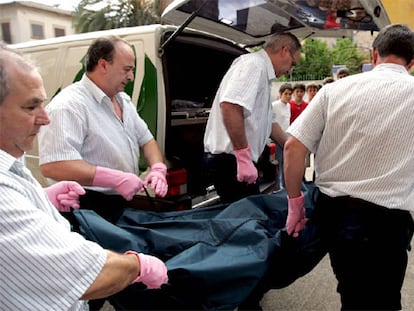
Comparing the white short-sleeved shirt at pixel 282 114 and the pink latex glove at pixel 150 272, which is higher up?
the pink latex glove at pixel 150 272

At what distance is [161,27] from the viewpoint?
275cm

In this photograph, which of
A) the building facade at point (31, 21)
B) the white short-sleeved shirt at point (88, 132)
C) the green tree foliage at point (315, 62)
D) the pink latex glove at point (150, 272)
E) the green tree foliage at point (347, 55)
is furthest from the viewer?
the green tree foliage at point (347, 55)

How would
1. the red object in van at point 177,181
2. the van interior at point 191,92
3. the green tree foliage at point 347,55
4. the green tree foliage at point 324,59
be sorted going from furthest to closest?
the green tree foliage at point 347,55 < the green tree foliage at point 324,59 < the van interior at point 191,92 < the red object in van at point 177,181

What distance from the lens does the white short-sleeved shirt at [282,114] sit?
17.6ft

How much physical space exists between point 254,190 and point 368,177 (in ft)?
4.23

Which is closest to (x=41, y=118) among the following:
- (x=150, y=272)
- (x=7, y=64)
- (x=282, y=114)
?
(x=7, y=64)

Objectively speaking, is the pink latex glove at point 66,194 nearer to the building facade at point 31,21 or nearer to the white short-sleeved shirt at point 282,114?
the white short-sleeved shirt at point 282,114

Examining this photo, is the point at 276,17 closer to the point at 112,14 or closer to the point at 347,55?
the point at 112,14

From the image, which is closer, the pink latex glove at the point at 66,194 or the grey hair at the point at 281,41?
the pink latex glove at the point at 66,194

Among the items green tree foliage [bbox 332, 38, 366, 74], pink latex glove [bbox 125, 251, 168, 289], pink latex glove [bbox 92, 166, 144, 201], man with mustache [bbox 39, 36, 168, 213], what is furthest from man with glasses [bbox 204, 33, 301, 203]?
green tree foliage [bbox 332, 38, 366, 74]

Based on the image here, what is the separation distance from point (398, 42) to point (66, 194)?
167 cm

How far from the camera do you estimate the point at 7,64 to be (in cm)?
98

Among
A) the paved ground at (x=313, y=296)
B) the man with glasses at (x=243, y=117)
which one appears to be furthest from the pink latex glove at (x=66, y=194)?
the paved ground at (x=313, y=296)

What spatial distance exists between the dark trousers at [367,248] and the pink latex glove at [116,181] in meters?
0.97
